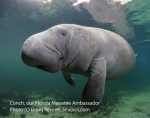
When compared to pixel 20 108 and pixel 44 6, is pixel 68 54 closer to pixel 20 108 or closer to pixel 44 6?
pixel 20 108

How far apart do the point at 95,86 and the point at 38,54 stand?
1468mm

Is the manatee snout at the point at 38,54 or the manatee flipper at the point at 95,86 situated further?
the manatee flipper at the point at 95,86

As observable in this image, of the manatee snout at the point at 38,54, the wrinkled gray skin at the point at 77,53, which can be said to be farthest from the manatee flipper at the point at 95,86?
the manatee snout at the point at 38,54

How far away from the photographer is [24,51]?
238 cm

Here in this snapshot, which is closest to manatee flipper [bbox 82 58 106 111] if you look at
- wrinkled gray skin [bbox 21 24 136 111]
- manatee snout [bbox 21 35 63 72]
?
wrinkled gray skin [bbox 21 24 136 111]

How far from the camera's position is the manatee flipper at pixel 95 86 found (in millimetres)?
3262

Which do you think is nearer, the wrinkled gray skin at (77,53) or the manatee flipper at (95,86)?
the wrinkled gray skin at (77,53)

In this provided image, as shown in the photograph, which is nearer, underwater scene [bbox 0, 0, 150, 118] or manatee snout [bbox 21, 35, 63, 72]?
manatee snout [bbox 21, 35, 63, 72]

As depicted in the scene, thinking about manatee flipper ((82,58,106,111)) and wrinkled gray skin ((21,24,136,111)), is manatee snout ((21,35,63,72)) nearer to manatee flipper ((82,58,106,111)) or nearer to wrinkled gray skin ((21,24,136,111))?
wrinkled gray skin ((21,24,136,111))

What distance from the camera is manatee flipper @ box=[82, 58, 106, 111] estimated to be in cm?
326

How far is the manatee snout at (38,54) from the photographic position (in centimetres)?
239

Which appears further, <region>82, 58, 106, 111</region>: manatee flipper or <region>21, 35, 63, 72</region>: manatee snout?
<region>82, 58, 106, 111</region>: manatee flipper

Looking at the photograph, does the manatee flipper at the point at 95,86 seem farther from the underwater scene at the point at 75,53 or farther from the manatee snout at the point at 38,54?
the manatee snout at the point at 38,54

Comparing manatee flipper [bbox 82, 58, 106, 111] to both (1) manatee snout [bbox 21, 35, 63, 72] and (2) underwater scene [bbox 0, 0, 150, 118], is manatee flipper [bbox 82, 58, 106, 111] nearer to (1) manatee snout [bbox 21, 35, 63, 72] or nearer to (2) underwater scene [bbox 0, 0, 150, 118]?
(2) underwater scene [bbox 0, 0, 150, 118]
